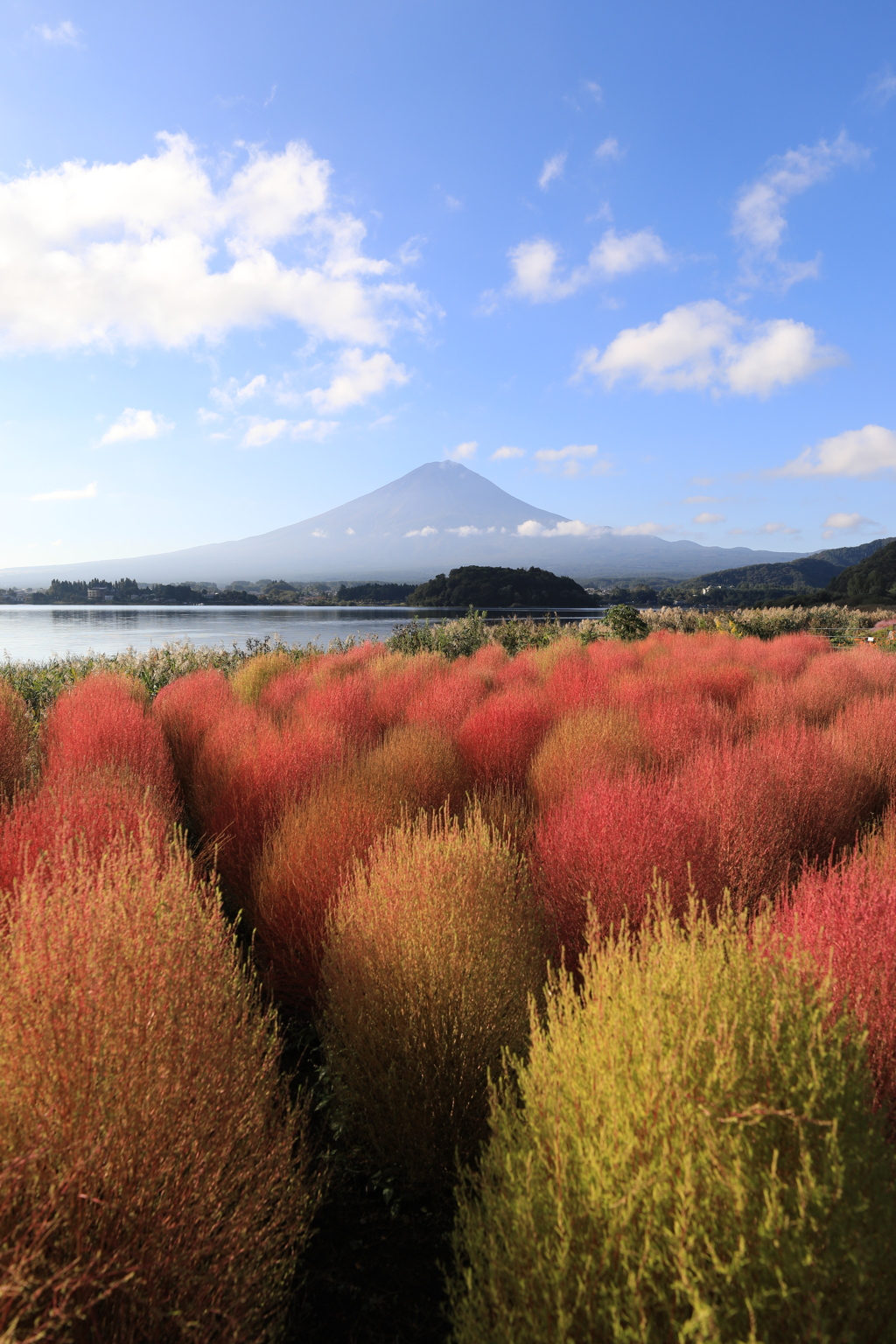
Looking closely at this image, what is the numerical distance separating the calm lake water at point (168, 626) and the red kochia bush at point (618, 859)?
1286 centimetres

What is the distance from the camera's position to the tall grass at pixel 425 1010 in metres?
2.81

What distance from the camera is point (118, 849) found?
3807 millimetres

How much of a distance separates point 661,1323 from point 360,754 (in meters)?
5.59

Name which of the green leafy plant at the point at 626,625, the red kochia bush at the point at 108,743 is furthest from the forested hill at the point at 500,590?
the red kochia bush at the point at 108,743

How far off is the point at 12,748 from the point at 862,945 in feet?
22.7

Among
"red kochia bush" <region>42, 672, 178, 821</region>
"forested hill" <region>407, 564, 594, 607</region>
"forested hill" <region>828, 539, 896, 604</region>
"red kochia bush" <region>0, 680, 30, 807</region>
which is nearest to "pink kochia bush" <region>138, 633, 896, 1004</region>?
"red kochia bush" <region>42, 672, 178, 821</region>

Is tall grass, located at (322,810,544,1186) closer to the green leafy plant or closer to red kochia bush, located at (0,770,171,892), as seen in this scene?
red kochia bush, located at (0,770,171,892)

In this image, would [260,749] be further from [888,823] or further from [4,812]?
[888,823]

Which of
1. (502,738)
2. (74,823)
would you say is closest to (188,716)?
(502,738)

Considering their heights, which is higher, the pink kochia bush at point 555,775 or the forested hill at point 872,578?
the forested hill at point 872,578

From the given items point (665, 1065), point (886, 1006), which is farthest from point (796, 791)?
point (665, 1065)

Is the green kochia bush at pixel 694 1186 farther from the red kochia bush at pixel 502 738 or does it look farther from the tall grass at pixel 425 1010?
the red kochia bush at pixel 502 738

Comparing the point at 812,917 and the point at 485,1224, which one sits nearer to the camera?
the point at 485,1224

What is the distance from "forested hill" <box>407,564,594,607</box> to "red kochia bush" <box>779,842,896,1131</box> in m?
39.9
